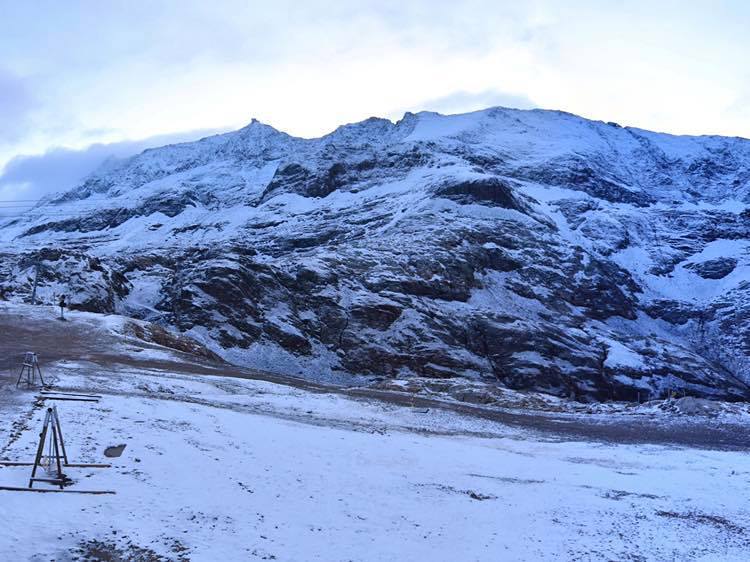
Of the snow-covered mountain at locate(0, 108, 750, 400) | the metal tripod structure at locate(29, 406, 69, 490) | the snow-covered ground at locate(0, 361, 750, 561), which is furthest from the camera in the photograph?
the snow-covered mountain at locate(0, 108, 750, 400)

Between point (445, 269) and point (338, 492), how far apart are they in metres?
73.7

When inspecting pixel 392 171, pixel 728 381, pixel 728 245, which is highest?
pixel 392 171

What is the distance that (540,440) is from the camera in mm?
28750

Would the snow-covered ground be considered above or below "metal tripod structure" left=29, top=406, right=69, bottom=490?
below

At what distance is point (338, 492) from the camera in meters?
17.2

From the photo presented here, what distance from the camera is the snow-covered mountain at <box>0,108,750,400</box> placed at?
70375mm

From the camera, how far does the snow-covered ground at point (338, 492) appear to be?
12688 mm

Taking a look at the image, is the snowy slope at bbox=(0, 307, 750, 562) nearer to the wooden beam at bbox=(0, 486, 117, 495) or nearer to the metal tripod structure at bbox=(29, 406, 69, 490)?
the wooden beam at bbox=(0, 486, 117, 495)

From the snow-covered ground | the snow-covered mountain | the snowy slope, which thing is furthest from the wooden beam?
the snow-covered mountain

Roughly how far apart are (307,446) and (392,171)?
132911 mm

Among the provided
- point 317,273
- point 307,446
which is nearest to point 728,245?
point 317,273

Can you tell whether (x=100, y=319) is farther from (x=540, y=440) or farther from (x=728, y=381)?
(x=728, y=381)

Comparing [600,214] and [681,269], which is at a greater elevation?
[600,214]

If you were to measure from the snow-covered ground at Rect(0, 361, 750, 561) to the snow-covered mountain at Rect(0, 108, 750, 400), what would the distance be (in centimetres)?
4055
